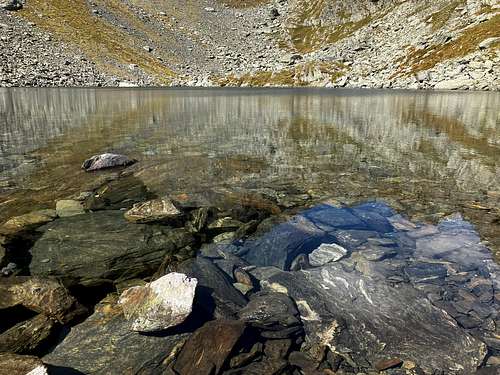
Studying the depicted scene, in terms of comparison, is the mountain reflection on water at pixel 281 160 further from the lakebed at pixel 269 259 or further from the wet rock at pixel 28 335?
the wet rock at pixel 28 335

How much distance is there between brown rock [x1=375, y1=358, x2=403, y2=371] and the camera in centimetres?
483

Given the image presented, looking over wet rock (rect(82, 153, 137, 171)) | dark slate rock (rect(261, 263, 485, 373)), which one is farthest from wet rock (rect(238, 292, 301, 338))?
wet rock (rect(82, 153, 137, 171))

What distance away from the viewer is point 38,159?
1580 cm

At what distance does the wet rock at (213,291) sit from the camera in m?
5.79

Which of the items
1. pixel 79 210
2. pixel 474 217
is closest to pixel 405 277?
pixel 474 217

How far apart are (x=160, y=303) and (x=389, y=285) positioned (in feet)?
13.8

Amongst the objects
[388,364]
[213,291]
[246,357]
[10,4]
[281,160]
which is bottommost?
[388,364]

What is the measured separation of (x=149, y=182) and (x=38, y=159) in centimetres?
678

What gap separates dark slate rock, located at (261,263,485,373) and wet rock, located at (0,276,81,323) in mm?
3409

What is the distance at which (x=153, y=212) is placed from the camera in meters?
9.30

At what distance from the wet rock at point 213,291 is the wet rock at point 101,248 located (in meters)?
0.61

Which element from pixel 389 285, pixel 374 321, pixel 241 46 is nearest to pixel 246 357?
pixel 374 321

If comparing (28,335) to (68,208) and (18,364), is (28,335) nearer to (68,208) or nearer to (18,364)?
(18,364)

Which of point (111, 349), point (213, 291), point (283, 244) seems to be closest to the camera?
point (111, 349)
